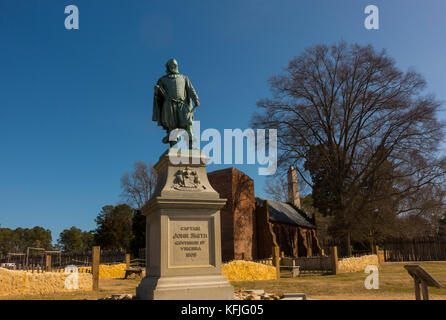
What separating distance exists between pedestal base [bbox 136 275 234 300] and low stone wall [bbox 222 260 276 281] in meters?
12.2

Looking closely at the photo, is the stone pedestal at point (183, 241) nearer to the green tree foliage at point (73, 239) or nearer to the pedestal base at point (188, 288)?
the pedestal base at point (188, 288)

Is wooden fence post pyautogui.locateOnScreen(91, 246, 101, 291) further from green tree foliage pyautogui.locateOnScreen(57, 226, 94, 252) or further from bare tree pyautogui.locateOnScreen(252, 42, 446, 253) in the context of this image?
green tree foliage pyautogui.locateOnScreen(57, 226, 94, 252)

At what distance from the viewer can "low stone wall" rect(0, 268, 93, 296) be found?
554 inches

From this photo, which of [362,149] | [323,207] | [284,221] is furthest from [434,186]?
[284,221]

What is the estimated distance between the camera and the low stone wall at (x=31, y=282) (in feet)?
46.1

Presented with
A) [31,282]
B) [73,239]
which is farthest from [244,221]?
[73,239]

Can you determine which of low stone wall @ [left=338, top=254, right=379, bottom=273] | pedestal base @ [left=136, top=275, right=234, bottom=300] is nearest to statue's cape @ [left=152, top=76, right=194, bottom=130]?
pedestal base @ [left=136, top=275, right=234, bottom=300]

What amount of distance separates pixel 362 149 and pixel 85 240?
259ft

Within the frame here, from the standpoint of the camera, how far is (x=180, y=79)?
9102 mm

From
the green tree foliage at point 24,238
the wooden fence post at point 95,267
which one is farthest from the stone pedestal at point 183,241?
the green tree foliage at point 24,238

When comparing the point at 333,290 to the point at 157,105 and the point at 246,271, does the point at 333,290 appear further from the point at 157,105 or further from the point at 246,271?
the point at 157,105

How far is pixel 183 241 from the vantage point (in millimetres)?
7469

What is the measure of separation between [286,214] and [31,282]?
31.7 meters
